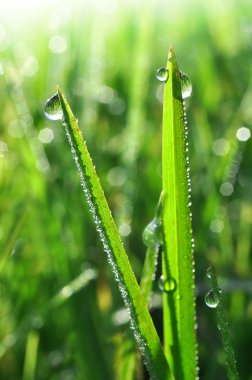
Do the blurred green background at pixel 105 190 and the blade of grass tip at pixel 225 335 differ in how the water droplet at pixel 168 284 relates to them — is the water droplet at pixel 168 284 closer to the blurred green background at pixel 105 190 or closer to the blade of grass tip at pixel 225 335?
the blade of grass tip at pixel 225 335

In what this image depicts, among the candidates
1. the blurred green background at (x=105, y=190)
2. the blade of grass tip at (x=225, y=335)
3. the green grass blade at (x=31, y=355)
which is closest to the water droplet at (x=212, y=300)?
the blade of grass tip at (x=225, y=335)

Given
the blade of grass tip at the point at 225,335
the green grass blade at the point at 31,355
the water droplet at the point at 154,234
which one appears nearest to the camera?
the blade of grass tip at the point at 225,335

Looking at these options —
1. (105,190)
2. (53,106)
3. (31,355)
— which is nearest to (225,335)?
(53,106)

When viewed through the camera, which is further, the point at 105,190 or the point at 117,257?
the point at 105,190

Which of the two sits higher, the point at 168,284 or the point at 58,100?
the point at 58,100

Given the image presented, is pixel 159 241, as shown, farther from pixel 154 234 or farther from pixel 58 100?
pixel 58 100

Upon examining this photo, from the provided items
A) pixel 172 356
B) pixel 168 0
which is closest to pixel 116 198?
pixel 172 356

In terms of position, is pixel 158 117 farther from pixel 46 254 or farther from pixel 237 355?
pixel 237 355
